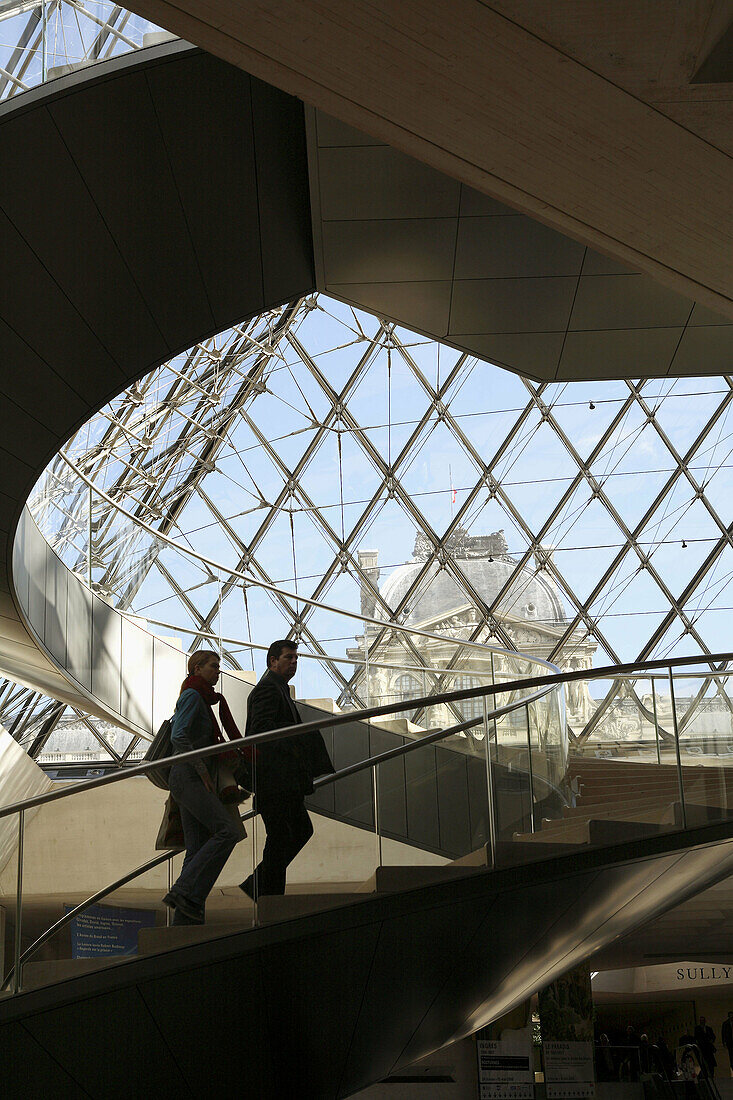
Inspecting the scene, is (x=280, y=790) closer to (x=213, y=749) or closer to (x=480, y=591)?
(x=213, y=749)

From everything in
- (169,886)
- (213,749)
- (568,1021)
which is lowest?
(568,1021)

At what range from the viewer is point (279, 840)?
5473 mm

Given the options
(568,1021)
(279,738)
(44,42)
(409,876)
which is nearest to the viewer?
(44,42)

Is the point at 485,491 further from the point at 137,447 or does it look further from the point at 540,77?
the point at 540,77

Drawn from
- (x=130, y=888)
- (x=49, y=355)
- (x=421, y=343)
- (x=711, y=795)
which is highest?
(x=421, y=343)

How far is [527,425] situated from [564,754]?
597 inches

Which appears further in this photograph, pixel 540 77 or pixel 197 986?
pixel 197 986

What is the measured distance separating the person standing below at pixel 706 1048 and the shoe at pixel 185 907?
15821mm

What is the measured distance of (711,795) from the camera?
22.4 ft

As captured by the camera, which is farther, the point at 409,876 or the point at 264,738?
the point at 409,876

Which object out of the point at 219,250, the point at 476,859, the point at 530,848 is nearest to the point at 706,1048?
the point at 530,848

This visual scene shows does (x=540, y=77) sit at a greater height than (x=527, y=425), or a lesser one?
lesser

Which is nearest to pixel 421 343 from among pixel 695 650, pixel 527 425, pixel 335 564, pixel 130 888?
pixel 527 425

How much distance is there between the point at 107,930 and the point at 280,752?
4.21 ft
